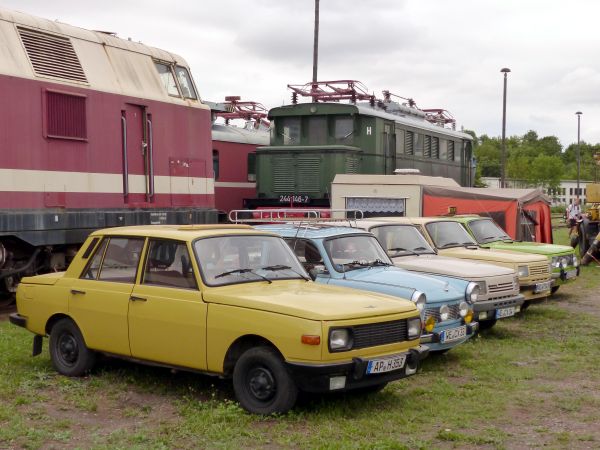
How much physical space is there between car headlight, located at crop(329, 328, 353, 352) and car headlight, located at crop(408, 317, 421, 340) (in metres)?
0.77

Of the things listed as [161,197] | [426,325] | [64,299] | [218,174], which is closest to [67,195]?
[161,197]

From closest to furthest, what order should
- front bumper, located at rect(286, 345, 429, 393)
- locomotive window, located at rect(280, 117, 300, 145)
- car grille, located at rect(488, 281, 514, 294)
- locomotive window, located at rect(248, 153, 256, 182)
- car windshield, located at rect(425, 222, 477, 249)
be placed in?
front bumper, located at rect(286, 345, 429, 393) → car grille, located at rect(488, 281, 514, 294) → car windshield, located at rect(425, 222, 477, 249) → locomotive window, located at rect(280, 117, 300, 145) → locomotive window, located at rect(248, 153, 256, 182)

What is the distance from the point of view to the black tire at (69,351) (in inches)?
312

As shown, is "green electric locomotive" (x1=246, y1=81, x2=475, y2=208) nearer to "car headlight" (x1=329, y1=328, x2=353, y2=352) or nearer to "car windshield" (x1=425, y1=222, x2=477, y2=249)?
"car windshield" (x1=425, y1=222, x2=477, y2=249)

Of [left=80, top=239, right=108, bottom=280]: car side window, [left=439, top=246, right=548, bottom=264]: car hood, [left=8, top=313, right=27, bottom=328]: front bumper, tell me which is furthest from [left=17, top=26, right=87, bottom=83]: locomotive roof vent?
[left=439, top=246, right=548, bottom=264]: car hood

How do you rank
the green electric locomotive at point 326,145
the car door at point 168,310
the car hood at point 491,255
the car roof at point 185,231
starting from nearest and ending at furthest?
the car door at point 168,310 → the car roof at point 185,231 → the car hood at point 491,255 → the green electric locomotive at point 326,145

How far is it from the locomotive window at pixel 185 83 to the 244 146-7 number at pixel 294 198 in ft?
17.1

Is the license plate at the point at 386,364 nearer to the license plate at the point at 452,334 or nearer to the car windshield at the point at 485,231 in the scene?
the license plate at the point at 452,334

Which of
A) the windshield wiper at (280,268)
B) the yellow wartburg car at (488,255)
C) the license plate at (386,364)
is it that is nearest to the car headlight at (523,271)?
the yellow wartburg car at (488,255)

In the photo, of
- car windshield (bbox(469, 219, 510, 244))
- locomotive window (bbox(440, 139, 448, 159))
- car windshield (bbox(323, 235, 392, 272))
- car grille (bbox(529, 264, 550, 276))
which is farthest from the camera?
locomotive window (bbox(440, 139, 448, 159))

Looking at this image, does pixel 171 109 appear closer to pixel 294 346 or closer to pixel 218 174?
pixel 218 174

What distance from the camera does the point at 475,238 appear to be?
46.1 feet

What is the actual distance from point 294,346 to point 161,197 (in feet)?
25.7

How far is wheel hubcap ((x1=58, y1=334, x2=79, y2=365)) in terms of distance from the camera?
8.05 m
